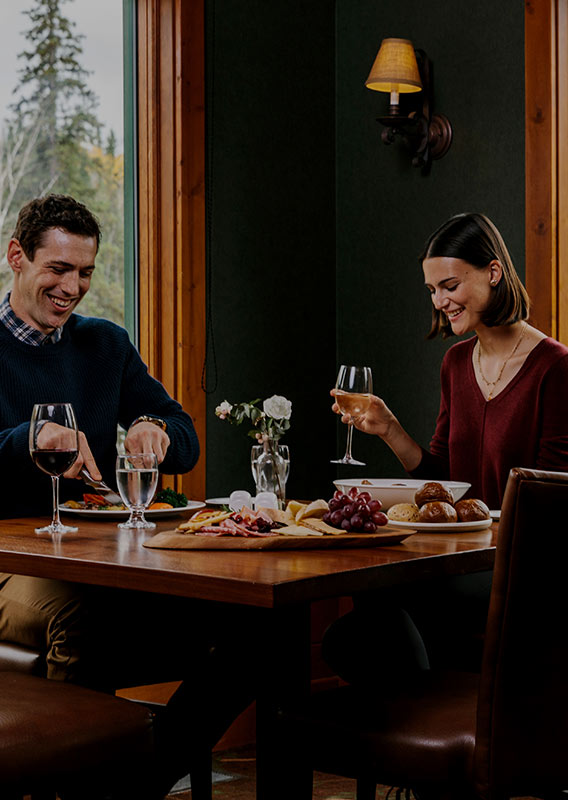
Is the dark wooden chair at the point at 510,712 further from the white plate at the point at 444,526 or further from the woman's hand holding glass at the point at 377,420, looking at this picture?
the woman's hand holding glass at the point at 377,420

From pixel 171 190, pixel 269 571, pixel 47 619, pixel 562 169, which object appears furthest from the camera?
pixel 171 190

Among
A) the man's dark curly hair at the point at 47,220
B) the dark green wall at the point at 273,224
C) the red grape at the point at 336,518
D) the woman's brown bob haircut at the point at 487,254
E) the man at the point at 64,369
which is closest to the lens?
the red grape at the point at 336,518

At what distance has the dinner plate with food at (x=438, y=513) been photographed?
1.88 m

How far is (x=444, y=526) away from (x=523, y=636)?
0.42 m

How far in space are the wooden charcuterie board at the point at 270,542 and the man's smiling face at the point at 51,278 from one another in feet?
3.28

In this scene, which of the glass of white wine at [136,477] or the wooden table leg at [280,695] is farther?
the glass of white wine at [136,477]

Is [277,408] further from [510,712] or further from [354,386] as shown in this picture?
[510,712]

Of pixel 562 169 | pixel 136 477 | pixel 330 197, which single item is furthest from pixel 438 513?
pixel 330 197

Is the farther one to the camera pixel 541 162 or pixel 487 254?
pixel 541 162

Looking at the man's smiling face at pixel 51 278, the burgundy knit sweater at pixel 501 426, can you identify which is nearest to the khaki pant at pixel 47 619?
the man's smiling face at pixel 51 278

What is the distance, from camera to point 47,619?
78.0 inches

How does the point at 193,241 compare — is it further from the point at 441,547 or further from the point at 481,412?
the point at 441,547

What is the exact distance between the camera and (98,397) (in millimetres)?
2645

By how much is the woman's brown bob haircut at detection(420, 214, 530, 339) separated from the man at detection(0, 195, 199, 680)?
806 mm
